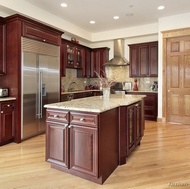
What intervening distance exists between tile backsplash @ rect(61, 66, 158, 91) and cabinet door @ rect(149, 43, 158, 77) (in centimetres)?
41

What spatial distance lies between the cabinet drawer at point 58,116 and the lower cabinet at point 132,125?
37.9 inches

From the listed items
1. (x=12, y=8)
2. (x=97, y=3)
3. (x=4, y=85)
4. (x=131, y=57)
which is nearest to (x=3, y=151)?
(x=4, y=85)

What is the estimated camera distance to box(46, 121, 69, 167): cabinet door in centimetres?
238

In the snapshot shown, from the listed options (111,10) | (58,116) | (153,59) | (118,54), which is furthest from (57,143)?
(118,54)

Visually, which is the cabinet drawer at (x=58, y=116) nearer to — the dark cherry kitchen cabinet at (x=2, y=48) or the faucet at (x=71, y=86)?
the dark cherry kitchen cabinet at (x=2, y=48)

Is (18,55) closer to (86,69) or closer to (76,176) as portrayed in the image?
(76,176)

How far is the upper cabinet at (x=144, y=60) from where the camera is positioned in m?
6.15

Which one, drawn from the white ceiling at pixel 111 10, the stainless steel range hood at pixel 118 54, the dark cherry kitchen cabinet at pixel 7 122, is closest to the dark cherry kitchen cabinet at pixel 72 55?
the white ceiling at pixel 111 10

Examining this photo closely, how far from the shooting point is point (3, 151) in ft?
10.9

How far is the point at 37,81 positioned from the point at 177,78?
4074 millimetres

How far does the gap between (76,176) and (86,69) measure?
205 inches

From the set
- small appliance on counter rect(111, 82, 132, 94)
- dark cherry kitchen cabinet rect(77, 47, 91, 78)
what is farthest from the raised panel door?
dark cherry kitchen cabinet rect(77, 47, 91, 78)

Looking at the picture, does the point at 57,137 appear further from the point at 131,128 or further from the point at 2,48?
the point at 2,48

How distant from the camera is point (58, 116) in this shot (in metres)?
2.43
